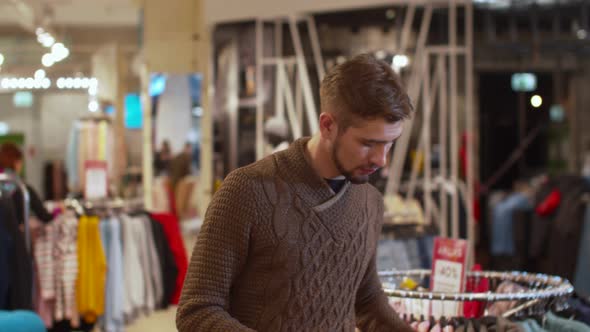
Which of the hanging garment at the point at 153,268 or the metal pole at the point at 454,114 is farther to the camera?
the metal pole at the point at 454,114

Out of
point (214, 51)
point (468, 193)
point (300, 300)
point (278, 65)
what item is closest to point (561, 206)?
point (468, 193)

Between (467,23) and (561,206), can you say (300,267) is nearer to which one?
(467,23)

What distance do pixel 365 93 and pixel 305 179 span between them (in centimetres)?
26

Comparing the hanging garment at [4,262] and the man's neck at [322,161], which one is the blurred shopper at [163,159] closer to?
the hanging garment at [4,262]

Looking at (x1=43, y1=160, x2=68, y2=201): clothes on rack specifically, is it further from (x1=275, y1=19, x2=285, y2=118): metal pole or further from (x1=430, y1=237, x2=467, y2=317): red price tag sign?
(x1=430, y1=237, x2=467, y2=317): red price tag sign

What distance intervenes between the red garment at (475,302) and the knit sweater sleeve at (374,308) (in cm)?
77

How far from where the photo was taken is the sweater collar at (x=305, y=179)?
1654 millimetres

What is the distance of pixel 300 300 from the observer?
164 centimetres

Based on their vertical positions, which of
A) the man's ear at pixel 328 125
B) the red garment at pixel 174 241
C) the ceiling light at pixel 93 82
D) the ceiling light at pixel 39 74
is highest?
the ceiling light at pixel 39 74

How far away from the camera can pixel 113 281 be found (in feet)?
16.7

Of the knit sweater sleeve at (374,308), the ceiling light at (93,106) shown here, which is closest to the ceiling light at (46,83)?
the ceiling light at (93,106)

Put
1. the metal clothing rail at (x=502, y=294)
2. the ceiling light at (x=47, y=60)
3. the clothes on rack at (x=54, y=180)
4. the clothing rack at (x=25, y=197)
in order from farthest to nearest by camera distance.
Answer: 1. the ceiling light at (x=47, y=60)
2. the clothes on rack at (x=54, y=180)
3. the clothing rack at (x=25, y=197)
4. the metal clothing rail at (x=502, y=294)

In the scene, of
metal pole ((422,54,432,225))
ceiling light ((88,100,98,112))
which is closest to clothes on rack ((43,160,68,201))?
ceiling light ((88,100,98,112))

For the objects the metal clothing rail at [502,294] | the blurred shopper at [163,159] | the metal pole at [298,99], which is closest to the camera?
the metal clothing rail at [502,294]
